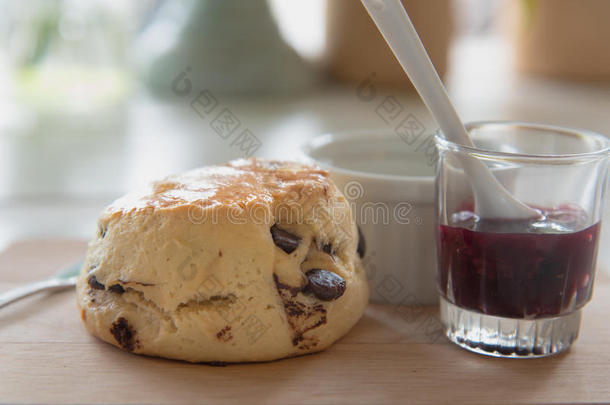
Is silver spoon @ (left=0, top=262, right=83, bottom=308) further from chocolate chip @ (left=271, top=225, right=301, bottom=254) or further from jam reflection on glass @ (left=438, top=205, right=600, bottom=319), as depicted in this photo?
jam reflection on glass @ (left=438, top=205, right=600, bottom=319)

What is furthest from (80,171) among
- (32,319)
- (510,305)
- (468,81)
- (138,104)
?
(468,81)

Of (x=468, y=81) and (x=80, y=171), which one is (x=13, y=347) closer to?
(x=80, y=171)

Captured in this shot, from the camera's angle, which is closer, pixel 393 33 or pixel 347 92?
pixel 393 33

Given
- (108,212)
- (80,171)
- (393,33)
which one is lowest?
(80,171)

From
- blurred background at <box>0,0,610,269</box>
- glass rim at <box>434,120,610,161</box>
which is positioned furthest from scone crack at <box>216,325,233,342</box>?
blurred background at <box>0,0,610,269</box>

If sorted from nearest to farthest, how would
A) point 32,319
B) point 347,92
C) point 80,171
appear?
point 32,319 → point 80,171 → point 347,92

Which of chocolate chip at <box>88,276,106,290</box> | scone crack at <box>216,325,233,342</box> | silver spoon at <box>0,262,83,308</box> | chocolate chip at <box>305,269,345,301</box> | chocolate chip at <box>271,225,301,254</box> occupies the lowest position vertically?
→ silver spoon at <box>0,262,83,308</box>
